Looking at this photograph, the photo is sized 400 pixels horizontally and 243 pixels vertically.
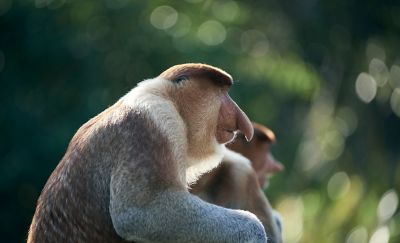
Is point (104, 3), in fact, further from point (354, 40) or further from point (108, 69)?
point (354, 40)

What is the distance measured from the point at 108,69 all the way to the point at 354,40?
11625mm

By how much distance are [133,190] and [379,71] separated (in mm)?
19182

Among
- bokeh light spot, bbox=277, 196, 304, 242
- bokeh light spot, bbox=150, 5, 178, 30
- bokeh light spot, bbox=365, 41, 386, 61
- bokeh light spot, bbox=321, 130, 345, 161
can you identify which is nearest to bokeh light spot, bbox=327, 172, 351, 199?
bokeh light spot, bbox=277, 196, 304, 242

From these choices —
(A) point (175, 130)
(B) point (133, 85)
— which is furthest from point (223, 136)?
(B) point (133, 85)

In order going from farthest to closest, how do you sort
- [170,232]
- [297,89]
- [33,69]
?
[297,89] < [33,69] < [170,232]

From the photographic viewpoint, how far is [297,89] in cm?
1795

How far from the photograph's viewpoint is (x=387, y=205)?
34.8ft

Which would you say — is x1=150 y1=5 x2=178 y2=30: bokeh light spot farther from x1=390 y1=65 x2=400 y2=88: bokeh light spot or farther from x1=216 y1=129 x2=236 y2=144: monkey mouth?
x1=216 y1=129 x2=236 y2=144: monkey mouth

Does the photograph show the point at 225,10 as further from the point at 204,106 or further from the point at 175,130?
the point at 175,130

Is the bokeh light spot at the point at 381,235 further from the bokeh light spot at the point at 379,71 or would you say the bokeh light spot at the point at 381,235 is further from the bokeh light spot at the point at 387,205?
the bokeh light spot at the point at 379,71

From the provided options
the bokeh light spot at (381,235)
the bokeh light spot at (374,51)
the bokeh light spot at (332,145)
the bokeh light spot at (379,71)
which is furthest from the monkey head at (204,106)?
the bokeh light spot at (374,51)

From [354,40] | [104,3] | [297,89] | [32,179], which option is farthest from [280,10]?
[32,179]

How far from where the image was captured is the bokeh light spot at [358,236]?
9.98 m

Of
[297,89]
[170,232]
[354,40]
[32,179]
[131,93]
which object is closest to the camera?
[170,232]
